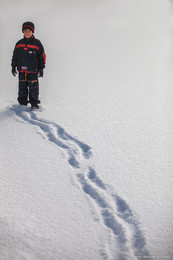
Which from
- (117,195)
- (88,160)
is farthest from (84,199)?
(88,160)

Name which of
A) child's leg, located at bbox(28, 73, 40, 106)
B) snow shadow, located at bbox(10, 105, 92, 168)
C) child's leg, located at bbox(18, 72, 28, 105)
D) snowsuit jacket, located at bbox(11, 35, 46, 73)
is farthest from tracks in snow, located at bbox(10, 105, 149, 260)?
snowsuit jacket, located at bbox(11, 35, 46, 73)

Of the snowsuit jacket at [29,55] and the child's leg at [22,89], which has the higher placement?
the snowsuit jacket at [29,55]

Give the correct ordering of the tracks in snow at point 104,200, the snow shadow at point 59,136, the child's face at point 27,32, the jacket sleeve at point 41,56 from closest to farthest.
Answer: the tracks in snow at point 104,200, the snow shadow at point 59,136, the child's face at point 27,32, the jacket sleeve at point 41,56

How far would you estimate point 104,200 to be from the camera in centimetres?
264

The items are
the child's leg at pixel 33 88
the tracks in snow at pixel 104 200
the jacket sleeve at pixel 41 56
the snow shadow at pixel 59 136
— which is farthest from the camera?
the child's leg at pixel 33 88

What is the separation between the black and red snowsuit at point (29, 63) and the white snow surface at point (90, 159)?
0.84ft

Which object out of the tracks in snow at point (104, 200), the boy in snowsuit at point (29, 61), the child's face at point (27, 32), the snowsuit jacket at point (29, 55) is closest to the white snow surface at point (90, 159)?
the tracks in snow at point (104, 200)

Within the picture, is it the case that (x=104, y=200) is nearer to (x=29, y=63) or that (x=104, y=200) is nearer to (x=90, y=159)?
(x=90, y=159)

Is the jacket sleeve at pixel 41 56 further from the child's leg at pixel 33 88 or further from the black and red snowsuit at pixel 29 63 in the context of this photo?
the child's leg at pixel 33 88

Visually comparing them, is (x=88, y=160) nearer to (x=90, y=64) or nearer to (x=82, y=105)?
(x=82, y=105)

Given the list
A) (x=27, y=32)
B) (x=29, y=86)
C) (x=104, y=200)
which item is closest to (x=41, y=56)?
(x=27, y=32)

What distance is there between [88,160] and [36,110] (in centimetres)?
153

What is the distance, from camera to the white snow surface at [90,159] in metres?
2.26

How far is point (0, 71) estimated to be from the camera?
5793 millimetres
